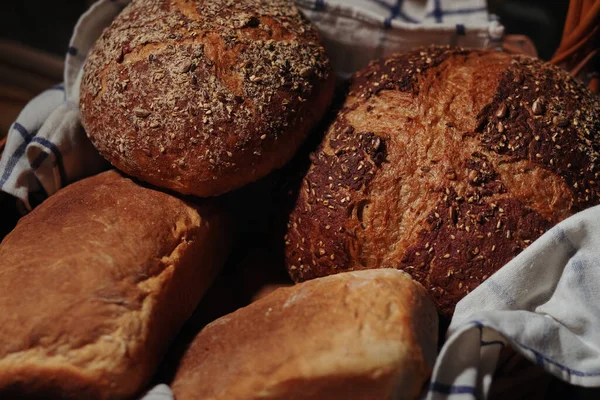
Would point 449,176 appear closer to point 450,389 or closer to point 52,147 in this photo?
point 450,389

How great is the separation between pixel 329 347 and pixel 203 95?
1.98 feet

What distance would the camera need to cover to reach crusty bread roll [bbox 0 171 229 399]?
3.29 ft

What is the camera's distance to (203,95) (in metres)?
1.18

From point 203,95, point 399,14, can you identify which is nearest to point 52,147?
point 203,95

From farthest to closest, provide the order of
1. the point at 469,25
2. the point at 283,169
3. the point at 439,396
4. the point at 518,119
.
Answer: the point at 469,25 → the point at 283,169 → the point at 518,119 → the point at 439,396

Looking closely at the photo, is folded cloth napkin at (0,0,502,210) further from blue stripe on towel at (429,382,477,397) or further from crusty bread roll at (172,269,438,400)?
blue stripe on towel at (429,382,477,397)

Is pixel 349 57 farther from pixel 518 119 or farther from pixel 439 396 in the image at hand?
pixel 439 396

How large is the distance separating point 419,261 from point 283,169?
441 millimetres

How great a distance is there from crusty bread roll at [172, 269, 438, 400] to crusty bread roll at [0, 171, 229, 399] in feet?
0.44

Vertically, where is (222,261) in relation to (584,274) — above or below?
below

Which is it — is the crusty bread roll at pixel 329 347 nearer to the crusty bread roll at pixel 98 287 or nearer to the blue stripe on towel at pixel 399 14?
the crusty bread roll at pixel 98 287

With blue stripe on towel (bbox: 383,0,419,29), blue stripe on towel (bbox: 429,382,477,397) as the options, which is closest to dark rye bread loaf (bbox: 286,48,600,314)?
blue stripe on towel (bbox: 429,382,477,397)

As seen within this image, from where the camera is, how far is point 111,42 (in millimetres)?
1319

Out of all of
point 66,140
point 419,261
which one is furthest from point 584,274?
point 66,140
